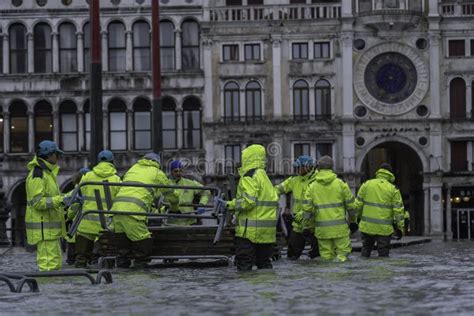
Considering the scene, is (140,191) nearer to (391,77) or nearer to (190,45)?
(190,45)

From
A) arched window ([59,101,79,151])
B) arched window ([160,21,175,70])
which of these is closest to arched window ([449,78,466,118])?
arched window ([160,21,175,70])

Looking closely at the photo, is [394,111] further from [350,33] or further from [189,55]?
[189,55]

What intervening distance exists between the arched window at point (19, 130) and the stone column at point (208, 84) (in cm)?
874

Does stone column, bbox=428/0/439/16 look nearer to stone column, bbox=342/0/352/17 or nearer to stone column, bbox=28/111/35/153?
stone column, bbox=342/0/352/17

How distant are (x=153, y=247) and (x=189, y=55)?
36390 millimetres

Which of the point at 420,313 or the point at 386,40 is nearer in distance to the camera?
the point at 420,313

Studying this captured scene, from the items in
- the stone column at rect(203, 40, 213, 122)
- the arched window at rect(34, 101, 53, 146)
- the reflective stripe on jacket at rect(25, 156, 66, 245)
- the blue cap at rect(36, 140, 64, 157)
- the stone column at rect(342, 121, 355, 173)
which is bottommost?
the reflective stripe on jacket at rect(25, 156, 66, 245)

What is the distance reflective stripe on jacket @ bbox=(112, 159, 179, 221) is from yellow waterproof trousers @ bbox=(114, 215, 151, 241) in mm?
90

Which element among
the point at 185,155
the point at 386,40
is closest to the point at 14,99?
the point at 185,155

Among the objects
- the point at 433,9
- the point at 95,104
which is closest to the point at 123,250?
the point at 95,104

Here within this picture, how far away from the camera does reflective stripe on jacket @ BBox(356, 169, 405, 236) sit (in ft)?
66.0

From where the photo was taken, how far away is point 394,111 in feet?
173

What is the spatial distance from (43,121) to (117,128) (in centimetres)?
359

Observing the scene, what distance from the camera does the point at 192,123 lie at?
53.2 m
